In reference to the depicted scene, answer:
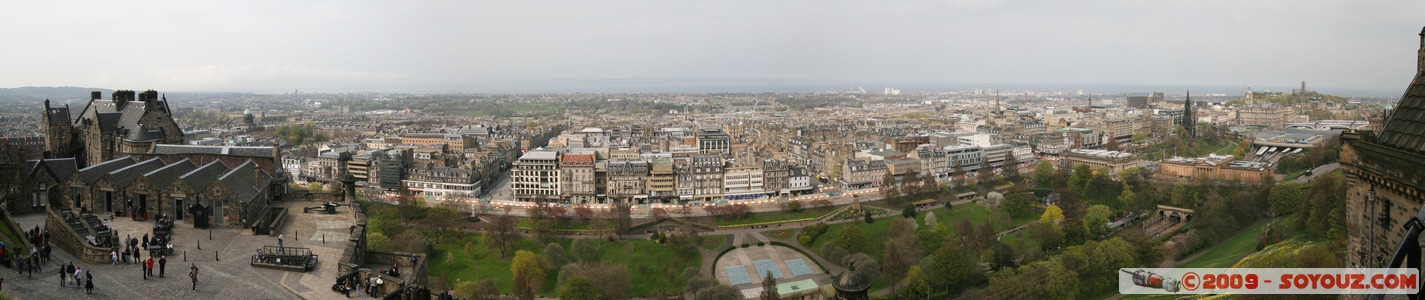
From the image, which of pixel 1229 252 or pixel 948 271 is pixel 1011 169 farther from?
pixel 948 271

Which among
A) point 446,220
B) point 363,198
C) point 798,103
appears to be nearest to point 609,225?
point 446,220

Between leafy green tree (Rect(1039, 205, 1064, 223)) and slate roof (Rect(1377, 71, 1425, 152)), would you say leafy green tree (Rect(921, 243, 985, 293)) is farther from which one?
slate roof (Rect(1377, 71, 1425, 152))

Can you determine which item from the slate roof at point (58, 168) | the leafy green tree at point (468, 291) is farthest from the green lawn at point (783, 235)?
the slate roof at point (58, 168)

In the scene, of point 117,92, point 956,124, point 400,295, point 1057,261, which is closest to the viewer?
point 400,295

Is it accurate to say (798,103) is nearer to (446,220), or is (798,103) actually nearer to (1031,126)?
(1031,126)

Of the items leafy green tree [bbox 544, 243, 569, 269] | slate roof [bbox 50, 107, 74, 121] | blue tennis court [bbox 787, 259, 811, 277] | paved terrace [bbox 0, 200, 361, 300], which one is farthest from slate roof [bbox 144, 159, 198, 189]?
blue tennis court [bbox 787, 259, 811, 277]

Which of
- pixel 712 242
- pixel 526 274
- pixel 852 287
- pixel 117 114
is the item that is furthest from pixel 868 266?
pixel 117 114

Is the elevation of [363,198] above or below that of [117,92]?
below
